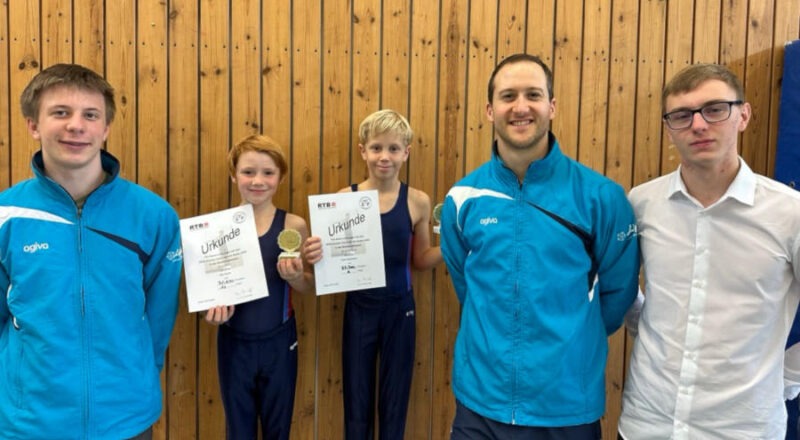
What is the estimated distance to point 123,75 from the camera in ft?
10.7

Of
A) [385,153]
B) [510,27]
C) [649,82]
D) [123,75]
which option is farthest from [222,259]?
[649,82]

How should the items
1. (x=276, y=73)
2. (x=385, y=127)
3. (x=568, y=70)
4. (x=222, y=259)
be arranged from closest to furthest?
(x=222, y=259) → (x=385, y=127) → (x=276, y=73) → (x=568, y=70)

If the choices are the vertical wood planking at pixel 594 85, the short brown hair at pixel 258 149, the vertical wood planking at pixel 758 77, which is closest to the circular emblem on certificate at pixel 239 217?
the short brown hair at pixel 258 149

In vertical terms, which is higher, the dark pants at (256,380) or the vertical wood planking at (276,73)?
the vertical wood planking at (276,73)

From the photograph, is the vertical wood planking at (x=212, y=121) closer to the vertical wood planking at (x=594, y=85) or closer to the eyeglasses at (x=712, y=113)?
the vertical wood planking at (x=594, y=85)

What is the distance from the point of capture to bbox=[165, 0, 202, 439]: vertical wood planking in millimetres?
3301

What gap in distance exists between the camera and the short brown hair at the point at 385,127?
9.97 feet

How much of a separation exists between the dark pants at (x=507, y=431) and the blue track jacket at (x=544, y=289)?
0.04 meters

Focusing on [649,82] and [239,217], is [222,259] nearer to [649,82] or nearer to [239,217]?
[239,217]

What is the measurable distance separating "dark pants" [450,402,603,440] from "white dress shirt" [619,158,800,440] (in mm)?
223

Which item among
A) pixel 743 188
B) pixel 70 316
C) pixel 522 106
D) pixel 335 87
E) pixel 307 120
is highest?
pixel 335 87

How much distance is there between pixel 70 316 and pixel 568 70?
3308 mm

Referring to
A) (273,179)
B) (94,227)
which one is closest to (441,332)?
(273,179)

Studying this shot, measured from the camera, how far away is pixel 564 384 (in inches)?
77.4
